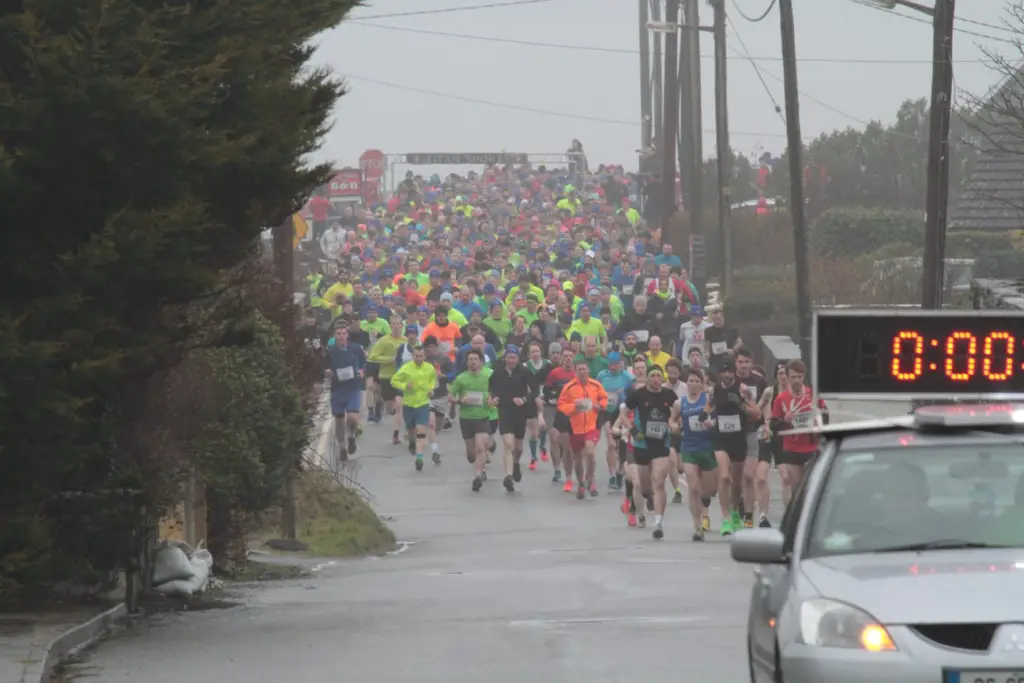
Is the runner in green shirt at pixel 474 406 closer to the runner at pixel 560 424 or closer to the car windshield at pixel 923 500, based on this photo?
the runner at pixel 560 424

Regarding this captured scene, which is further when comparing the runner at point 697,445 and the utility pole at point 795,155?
the utility pole at point 795,155

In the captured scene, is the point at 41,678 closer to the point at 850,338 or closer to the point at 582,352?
the point at 850,338

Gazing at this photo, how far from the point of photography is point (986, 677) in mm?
7383

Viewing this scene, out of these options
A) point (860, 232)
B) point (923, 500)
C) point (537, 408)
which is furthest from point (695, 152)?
point (923, 500)

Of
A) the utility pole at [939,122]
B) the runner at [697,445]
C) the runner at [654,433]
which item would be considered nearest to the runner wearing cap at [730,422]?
the runner at [697,445]

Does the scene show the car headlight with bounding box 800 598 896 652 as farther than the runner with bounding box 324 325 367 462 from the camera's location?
No

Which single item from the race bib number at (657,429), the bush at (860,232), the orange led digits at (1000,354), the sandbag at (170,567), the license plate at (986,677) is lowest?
the sandbag at (170,567)

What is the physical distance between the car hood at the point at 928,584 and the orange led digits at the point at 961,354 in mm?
3638

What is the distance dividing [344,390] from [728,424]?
9.76m

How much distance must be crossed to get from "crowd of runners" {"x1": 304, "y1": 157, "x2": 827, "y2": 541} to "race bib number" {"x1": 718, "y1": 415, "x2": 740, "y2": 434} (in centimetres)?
1

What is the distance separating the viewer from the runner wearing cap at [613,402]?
99.8 feet

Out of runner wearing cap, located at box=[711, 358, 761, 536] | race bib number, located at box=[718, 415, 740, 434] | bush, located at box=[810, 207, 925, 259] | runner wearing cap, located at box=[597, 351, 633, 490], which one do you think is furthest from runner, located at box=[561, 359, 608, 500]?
bush, located at box=[810, 207, 925, 259]

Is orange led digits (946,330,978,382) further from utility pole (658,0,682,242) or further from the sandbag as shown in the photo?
utility pole (658,0,682,242)

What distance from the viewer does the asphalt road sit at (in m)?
12.0
